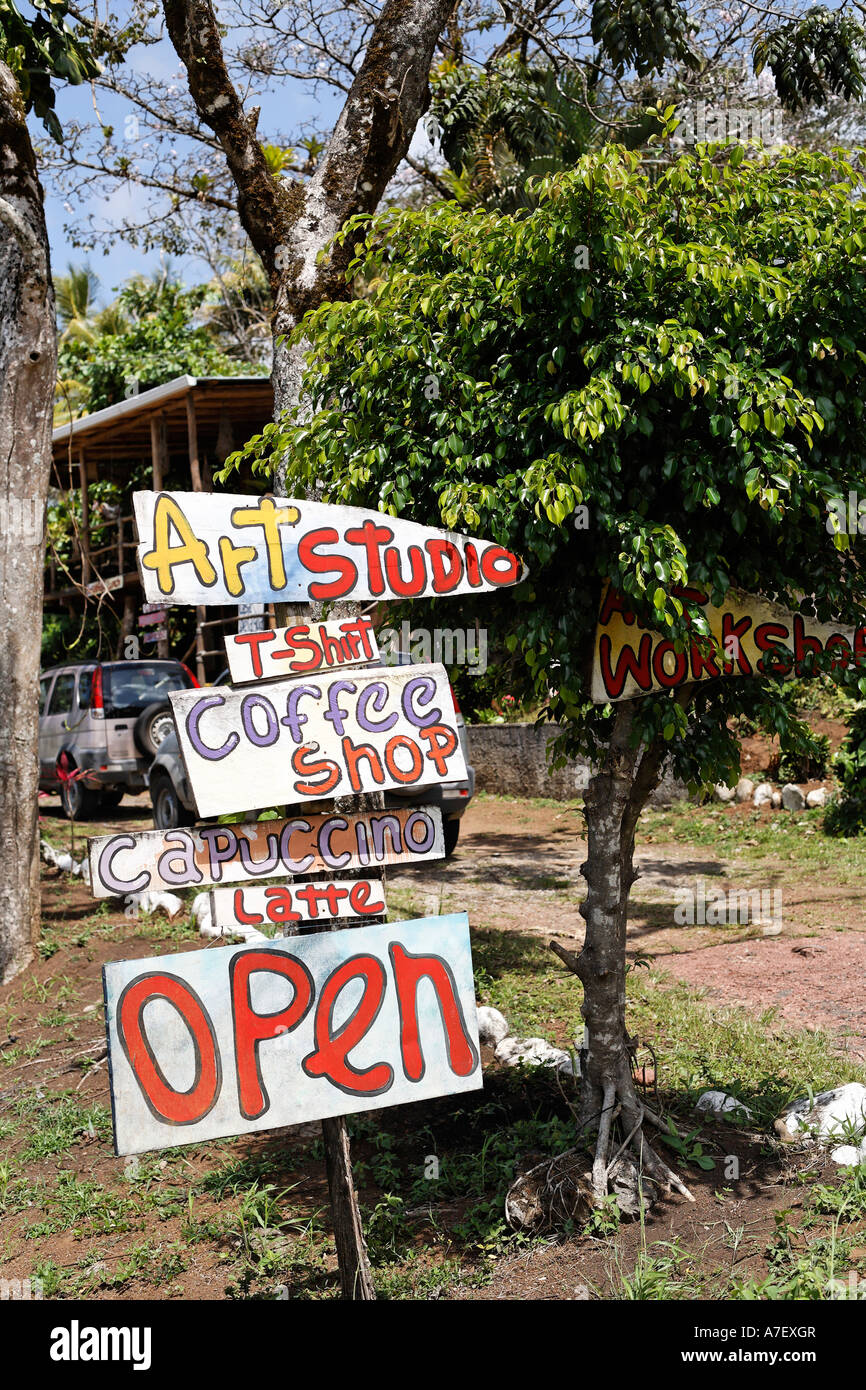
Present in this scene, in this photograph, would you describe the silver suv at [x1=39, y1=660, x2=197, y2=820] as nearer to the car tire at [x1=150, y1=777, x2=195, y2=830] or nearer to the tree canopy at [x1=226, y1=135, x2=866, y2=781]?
the car tire at [x1=150, y1=777, x2=195, y2=830]

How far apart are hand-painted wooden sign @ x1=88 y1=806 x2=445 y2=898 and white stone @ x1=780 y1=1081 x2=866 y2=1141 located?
6.99 ft

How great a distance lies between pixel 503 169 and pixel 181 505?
452 inches

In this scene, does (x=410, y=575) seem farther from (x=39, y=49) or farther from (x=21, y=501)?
(x=39, y=49)

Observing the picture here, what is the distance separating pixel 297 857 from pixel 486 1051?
2798 millimetres

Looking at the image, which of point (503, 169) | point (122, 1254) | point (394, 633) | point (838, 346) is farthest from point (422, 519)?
point (503, 169)

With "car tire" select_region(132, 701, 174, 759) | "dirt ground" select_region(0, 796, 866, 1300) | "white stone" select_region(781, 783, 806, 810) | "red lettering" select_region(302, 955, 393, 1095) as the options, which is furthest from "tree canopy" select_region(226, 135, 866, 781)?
"car tire" select_region(132, 701, 174, 759)

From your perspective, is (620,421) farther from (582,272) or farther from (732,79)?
(732,79)

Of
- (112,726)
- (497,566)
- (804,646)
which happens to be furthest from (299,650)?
(112,726)

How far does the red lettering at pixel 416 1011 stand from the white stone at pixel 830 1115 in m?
1.79

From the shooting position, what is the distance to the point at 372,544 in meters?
A: 3.70

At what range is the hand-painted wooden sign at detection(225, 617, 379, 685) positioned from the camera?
3447 mm

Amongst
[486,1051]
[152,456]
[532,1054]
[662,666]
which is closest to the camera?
[662,666]

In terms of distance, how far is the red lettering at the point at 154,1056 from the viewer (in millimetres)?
3191

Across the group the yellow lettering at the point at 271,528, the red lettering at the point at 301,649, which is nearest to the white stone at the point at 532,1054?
the red lettering at the point at 301,649
